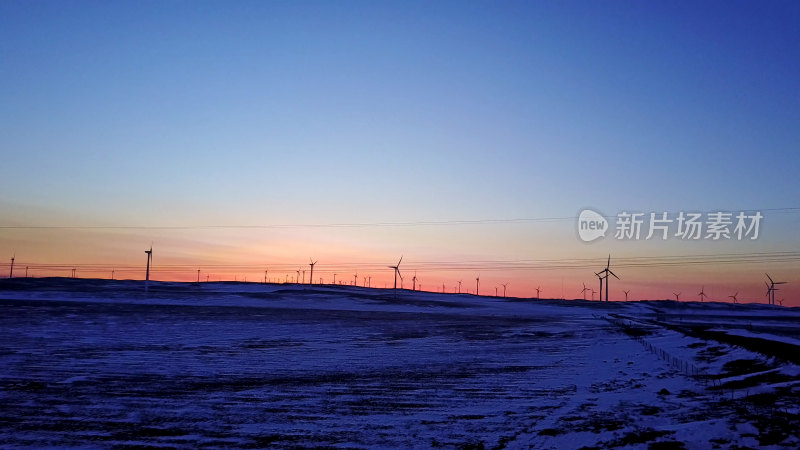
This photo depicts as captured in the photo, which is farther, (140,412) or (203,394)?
(203,394)

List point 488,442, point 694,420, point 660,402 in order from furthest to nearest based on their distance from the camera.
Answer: point 660,402 < point 694,420 < point 488,442

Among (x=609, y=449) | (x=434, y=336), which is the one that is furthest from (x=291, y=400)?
(x=434, y=336)

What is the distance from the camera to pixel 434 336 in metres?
49.7

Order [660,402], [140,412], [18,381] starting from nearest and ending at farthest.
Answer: [140,412] → [660,402] → [18,381]

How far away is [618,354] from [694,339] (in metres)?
13.1

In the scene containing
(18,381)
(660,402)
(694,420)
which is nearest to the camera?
(694,420)

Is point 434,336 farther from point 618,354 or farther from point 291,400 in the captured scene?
point 291,400

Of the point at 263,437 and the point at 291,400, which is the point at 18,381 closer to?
the point at 291,400

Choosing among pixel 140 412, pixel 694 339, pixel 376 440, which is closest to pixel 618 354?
pixel 694 339

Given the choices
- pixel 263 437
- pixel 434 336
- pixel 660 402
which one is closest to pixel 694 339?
pixel 434 336

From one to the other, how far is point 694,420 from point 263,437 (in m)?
11.0

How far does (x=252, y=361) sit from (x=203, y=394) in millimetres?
10079

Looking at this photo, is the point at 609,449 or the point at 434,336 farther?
the point at 434,336

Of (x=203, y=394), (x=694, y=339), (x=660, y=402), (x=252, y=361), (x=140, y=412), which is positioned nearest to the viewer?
(x=140, y=412)
